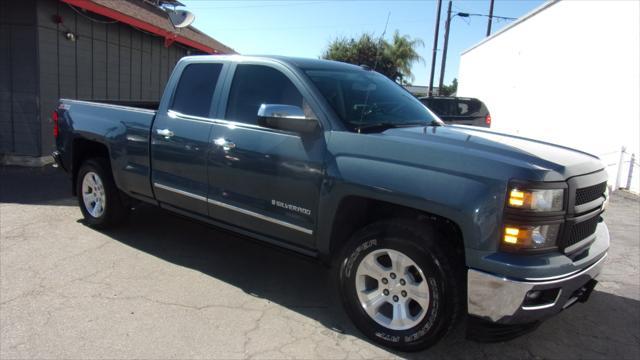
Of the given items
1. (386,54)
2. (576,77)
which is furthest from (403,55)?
(576,77)

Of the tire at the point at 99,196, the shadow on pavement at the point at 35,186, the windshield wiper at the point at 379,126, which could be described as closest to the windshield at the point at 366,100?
the windshield wiper at the point at 379,126

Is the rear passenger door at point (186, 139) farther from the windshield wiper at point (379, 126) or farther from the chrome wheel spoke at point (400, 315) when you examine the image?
the chrome wheel spoke at point (400, 315)

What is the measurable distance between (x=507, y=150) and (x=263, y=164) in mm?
1751

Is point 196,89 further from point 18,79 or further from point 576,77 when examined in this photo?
point 576,77

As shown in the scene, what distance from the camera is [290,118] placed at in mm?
3441

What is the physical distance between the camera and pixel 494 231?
2760mm

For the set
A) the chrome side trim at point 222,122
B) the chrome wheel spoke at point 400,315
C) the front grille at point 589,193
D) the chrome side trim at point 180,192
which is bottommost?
the chrome wheel spoke at point 400,315

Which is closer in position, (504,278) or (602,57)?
(504,278)

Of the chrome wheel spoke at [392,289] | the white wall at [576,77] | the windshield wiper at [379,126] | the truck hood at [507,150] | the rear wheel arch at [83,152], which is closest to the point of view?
the truck hood at [507,150]

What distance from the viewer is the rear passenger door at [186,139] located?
4254 mm

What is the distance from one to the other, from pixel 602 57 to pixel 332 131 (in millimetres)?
11137

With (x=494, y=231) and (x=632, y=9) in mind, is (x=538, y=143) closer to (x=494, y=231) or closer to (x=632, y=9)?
(x=494, y=231)

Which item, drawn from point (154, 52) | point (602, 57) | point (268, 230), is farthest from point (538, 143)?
point (154, 52)

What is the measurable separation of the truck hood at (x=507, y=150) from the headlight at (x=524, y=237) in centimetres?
30
